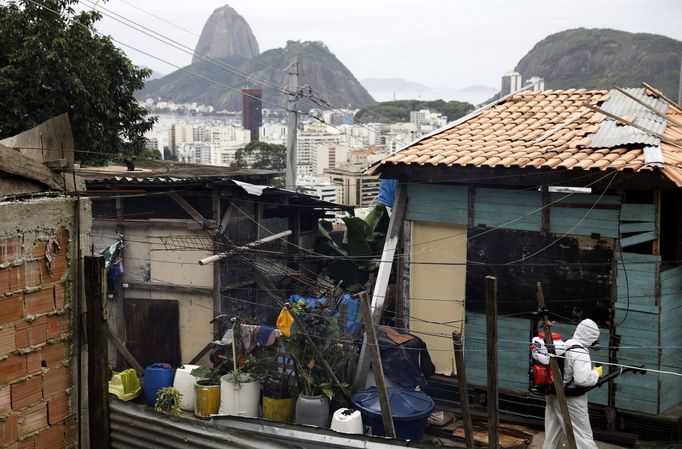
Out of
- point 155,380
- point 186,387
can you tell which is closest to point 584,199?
point 186,387

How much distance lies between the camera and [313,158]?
348 feet

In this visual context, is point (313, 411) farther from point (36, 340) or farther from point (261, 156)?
point (261, 156)

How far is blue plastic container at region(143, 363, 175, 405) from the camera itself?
1249 centimetres

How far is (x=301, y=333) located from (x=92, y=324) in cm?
604

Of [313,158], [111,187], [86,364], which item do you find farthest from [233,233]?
[313,158]

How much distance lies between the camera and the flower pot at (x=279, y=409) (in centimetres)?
1126

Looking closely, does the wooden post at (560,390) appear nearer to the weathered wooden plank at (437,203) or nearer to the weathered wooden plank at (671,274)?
the weathered wooden plank at (671,274)

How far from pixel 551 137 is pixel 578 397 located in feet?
15.6

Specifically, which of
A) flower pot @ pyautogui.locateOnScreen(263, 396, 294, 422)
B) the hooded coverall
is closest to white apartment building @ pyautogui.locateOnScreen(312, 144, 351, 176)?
flower pot @ pyautogui.locateOnScreen(263, 396, 294, 422)

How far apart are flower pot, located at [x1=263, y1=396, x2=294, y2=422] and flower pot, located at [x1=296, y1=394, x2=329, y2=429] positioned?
521 mm

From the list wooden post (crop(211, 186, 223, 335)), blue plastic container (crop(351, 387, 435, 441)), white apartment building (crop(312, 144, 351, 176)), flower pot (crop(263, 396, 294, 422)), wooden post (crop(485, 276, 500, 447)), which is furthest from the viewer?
white apartment building (crop(312, 144, 351, 176))

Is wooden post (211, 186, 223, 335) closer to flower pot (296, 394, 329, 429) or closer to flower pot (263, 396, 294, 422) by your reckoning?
flower pot (263, 396, 294, 422)

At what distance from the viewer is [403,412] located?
33.3 feet

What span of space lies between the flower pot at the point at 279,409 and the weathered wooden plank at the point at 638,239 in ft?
17.5
